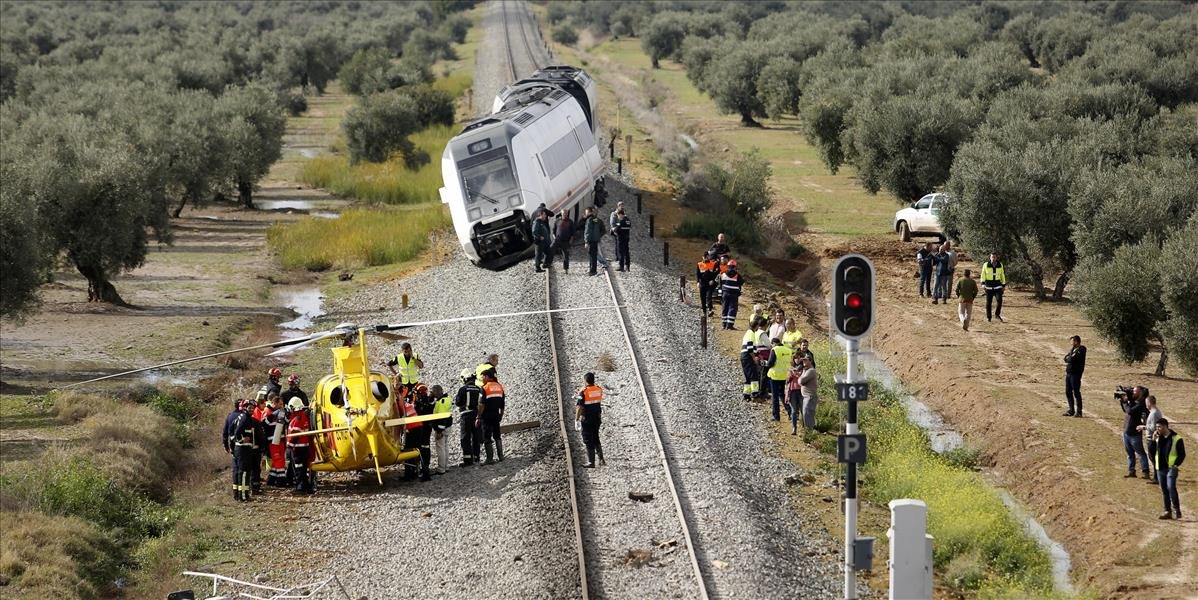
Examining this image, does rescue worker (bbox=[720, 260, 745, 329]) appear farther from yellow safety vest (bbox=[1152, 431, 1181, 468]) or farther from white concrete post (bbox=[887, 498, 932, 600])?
white concrete post (bbox=[887, 498, 932, 600])

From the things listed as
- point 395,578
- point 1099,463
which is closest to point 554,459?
point 395,578

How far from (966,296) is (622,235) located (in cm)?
781

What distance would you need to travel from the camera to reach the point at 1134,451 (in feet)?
62.8

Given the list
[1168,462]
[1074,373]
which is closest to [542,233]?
[1074,373]

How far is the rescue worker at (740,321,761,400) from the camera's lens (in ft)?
70.5

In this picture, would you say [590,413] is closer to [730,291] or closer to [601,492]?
[601,492]

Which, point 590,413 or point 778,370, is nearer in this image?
point 590,413

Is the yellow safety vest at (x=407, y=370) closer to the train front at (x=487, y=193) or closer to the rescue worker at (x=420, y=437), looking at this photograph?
the rescue worker at (x=420, y=437)

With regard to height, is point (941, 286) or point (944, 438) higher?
point (941, 286)

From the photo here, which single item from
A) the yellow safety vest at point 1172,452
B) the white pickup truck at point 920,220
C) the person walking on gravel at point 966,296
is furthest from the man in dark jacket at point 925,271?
the yellow safety vest at point 1172,452

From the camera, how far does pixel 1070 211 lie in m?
29.2

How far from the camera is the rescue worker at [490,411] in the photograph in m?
18.7

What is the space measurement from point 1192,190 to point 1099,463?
10259mm

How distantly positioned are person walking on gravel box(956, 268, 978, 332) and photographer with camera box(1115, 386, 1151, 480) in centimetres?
887
